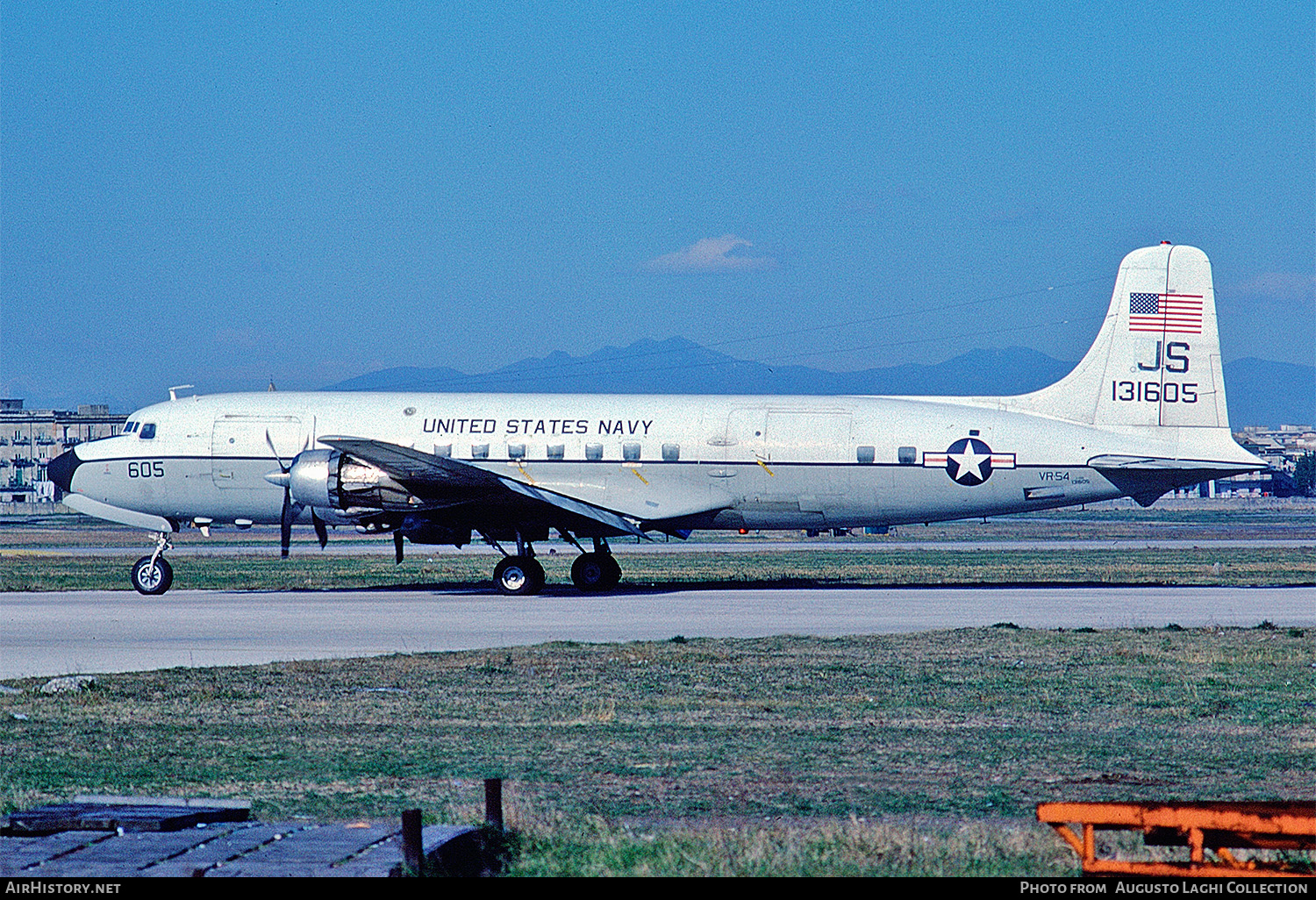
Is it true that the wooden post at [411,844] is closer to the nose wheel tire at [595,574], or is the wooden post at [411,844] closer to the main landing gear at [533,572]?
the main landing gear at [533,572]

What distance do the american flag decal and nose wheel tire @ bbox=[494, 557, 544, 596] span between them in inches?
579

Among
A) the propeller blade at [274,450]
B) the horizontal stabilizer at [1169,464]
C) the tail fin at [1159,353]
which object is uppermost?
the tail fin at [1159,353]

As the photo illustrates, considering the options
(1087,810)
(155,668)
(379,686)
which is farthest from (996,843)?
(155,668)

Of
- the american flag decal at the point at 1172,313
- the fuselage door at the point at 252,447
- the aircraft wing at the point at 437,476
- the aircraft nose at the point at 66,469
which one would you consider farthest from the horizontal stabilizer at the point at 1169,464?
the aircraft nose at the point at 66,469

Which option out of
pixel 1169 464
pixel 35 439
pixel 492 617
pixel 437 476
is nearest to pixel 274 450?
pixel 437 476

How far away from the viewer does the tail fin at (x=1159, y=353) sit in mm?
30641

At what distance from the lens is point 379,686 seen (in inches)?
651

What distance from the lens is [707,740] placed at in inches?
512

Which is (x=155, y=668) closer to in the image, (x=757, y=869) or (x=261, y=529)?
(x=757, y=869)

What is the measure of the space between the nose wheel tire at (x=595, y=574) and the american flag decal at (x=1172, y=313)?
43.3 ft

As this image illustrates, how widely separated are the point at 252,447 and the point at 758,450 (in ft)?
38.0

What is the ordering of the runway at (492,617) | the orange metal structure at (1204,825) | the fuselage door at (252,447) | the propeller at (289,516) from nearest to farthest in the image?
the orange metal structure at (1204,825), the runway at (492,617), the propeller at (289,516), the fuselage door at (252,447)

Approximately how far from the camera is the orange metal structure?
6730 mm

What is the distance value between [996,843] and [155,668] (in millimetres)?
13122
